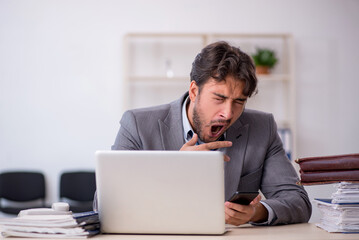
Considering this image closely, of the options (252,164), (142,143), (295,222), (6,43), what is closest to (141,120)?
(142,143)

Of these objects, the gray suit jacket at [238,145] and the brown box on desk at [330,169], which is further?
the gray suit jacket at [238,145]

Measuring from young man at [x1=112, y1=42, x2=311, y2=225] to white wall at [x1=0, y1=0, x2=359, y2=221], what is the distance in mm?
3037

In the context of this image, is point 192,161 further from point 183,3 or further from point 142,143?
point 183,3

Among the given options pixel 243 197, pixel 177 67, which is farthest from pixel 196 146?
pixel 177 67

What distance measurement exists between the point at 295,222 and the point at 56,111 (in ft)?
12.4

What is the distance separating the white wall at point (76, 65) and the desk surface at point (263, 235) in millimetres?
3712

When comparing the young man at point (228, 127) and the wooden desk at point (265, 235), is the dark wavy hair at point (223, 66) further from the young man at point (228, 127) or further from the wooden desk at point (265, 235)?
the wooden desk at point (265, 235)

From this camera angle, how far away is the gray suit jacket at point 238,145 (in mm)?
2475

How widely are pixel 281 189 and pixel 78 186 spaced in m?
3.26

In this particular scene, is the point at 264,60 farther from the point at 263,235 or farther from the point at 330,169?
the point at 263,235

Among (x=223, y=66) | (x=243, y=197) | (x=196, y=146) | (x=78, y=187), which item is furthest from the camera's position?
(x=78, y=187)

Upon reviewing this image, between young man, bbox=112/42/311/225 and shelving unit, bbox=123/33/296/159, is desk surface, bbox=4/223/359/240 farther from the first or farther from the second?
shelving unit, bbox=123/33/296/159

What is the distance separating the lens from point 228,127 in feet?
8.04

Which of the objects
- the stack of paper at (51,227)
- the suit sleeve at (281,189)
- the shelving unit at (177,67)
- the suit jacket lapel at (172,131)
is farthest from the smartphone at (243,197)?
the shelving unit at (177,67)
